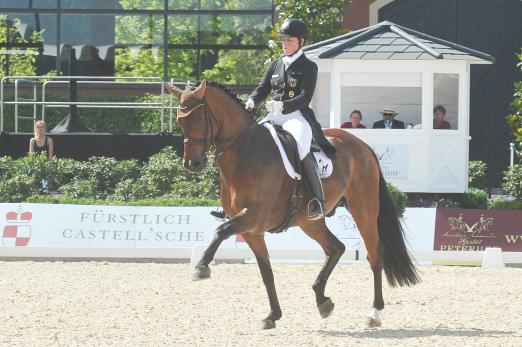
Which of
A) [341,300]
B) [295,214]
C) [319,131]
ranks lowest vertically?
[341,300]

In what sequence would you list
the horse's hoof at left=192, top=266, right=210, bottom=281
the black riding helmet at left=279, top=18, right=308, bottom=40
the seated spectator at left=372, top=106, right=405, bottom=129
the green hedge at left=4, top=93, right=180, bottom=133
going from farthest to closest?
the green hedge at left=4, top=93, right=180, bottom=133, the seated spectator at left=372, top=106, right=405, bottom=129, the black riding helmet at left=279, top=18, right=308, bottom=40, the horse's hoof at left=192, top=266, right=210, bottom=281

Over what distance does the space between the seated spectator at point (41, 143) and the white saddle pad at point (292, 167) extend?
956 centimetres

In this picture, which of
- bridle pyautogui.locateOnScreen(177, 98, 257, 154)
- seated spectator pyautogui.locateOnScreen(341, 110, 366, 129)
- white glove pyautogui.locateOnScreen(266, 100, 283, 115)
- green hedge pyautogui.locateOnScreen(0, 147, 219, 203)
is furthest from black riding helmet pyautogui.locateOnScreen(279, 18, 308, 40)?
seated spectator pyautogui.locateOnScreen(341, 110, 366, 129)

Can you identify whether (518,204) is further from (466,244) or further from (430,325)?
(430,325)

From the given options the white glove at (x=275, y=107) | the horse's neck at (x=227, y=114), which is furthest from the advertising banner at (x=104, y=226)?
the horse's neck at (x=227, y=114)

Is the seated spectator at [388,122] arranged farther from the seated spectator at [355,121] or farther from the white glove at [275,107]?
the white glove at [275,107]

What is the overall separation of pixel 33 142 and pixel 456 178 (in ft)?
23.2

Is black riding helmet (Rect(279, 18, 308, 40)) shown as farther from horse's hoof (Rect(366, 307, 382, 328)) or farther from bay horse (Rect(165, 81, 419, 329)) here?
horse's hoof (Rect(366, 307, 382, 328))

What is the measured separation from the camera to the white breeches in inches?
402

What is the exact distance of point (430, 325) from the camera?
1011cm

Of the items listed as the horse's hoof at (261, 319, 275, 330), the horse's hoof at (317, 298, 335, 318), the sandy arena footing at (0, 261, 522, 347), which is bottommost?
the sandy arena footing at (0, 261, 522, 347)

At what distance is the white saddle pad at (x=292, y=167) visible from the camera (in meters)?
9.99

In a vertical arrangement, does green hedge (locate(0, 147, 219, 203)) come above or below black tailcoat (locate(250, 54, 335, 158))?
below

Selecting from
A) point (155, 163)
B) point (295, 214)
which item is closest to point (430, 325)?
point (295, 214)
